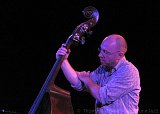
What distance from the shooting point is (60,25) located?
5633 mm

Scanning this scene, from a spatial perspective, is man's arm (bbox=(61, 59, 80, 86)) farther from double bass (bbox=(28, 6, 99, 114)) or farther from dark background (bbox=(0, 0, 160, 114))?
dark background (bbox=(0, 0, 160, 114))

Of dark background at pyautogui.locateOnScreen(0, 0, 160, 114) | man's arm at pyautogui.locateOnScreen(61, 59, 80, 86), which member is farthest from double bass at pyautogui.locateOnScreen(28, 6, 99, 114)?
dark background at pyautogui.locateOnScreen(0, 0, 160, 114)

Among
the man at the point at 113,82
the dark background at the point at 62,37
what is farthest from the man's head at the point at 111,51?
the dark background at the point at 62,37

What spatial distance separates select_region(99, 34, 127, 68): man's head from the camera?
3137 millimetres

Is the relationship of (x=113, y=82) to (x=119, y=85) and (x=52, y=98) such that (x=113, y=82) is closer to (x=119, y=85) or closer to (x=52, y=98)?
(x=119, y=85)

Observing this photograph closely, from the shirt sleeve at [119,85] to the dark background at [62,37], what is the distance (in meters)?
2.38

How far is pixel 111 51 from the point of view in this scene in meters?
3.15

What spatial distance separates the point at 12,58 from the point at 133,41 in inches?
77.8

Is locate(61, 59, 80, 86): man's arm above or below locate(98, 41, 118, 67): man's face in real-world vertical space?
below

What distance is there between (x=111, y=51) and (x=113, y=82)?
0.97 ft

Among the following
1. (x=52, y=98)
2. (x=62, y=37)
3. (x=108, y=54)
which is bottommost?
(x=52, y=98)

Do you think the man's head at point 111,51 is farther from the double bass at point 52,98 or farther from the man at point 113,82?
the double bass at point 52,98

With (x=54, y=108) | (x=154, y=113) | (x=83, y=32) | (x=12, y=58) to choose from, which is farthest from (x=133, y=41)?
(x=54, y=108)

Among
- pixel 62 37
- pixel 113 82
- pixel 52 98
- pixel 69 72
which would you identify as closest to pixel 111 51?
pixel 113 82
